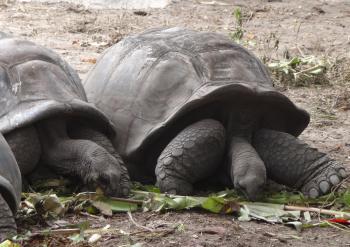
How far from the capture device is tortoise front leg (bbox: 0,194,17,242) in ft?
10.8

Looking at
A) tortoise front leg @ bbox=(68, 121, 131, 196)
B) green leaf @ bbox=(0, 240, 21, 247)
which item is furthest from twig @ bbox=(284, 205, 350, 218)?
green leaf @ bbox=(0, 240, 21, 247)

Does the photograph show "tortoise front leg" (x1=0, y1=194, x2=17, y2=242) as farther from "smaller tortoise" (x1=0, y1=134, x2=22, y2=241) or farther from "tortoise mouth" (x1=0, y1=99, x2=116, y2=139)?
"tortoise mouth" (x1=0, y1=99, x2=116, y2=139)

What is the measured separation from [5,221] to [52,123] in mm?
1331

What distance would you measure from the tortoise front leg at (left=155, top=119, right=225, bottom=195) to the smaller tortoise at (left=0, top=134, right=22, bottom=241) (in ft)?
3.47

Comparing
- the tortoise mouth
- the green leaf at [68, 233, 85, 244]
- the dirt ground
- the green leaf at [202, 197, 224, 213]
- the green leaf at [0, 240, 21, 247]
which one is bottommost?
the dirt ground

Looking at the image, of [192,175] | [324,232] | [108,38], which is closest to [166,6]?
[108,38]

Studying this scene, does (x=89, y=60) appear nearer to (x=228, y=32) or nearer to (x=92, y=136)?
(x=228, y=32)

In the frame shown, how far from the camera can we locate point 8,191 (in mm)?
3326

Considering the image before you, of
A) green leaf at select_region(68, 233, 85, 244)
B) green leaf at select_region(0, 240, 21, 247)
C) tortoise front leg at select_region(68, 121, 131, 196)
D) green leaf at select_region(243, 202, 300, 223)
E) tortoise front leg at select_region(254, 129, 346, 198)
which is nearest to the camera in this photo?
green leaf at select_region(0, 240, 21, 247)

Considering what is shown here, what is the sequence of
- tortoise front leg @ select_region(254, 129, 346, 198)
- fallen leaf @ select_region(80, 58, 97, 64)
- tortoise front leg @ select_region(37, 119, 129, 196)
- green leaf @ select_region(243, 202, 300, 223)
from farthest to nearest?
fallen leaf @ select_region(80, 58, 97, 64) → tortoise front leg @ select_region(254, 129, 346, 198) → tortoise front leg @ select_region(37, 119, 129, 196) → green leaf @ select_region(243, 202, 300, 223)

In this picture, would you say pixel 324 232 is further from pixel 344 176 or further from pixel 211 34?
pixel 211 34

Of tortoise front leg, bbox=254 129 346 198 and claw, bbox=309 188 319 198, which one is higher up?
tortoise front leg, bbox=254 129 346 198

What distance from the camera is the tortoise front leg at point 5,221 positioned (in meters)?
3.28

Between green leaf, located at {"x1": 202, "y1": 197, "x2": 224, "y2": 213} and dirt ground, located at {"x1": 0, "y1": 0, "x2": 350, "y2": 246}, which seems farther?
green leaf, located at {"x1": 202, "y1": 197, "x2": 224, "y2": 213}
